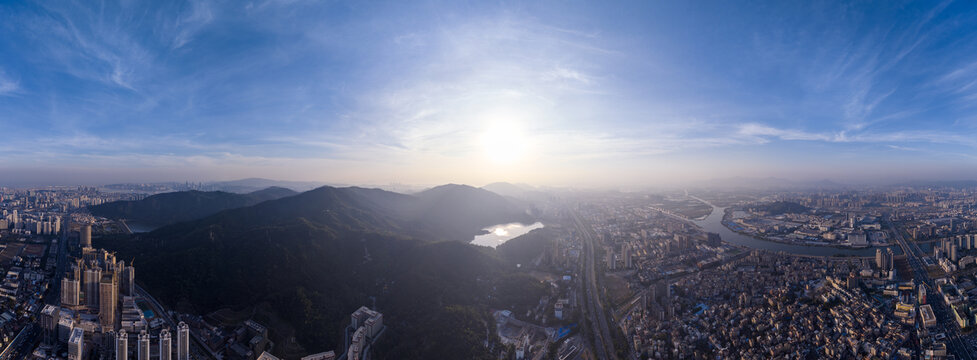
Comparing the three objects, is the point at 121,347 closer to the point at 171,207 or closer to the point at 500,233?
the point at 500,233

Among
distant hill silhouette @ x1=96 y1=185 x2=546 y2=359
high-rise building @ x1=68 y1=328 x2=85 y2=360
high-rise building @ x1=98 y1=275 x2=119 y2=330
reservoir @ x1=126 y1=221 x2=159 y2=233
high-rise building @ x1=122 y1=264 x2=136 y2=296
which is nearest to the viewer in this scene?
Answer: high-rise building @ x1=68 y1=328 x2=85 y2=360

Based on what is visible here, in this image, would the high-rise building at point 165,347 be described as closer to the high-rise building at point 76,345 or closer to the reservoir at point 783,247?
the high-rise building at point 76,345

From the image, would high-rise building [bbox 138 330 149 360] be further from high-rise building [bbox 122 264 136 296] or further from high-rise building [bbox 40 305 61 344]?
high-rise building [bbox 122 264 136 296]

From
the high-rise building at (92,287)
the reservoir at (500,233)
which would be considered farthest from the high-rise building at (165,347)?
the reservoir at (500,233)

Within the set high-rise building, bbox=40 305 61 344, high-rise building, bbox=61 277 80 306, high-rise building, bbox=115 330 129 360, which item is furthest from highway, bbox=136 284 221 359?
high-rise building, bbox=40 305 61 344

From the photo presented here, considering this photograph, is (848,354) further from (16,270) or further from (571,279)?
(16,270)
